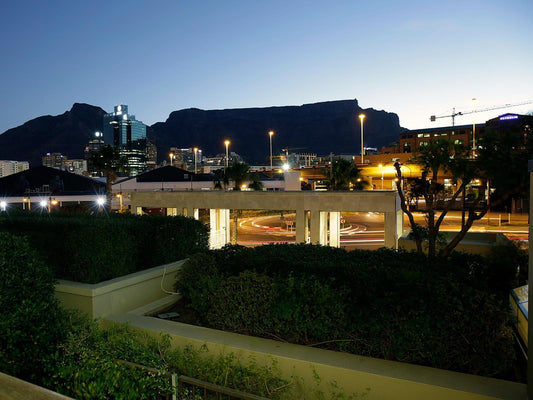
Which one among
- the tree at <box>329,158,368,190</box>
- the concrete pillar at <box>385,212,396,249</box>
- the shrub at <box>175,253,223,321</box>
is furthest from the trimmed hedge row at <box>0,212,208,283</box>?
the tree at <box>329,158,368,190</box>

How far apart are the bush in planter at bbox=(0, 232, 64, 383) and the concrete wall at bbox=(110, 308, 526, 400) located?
162cm

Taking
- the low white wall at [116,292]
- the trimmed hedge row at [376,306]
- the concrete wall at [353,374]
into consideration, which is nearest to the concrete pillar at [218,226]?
the low white wall at [116,292]

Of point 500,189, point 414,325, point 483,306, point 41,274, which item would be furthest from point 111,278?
point 500,189

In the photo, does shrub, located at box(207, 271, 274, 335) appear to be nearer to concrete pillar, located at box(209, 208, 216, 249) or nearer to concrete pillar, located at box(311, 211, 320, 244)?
concrete pillar, located at box(311, 211, 320, 244)

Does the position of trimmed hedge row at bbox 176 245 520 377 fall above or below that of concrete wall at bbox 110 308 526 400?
above

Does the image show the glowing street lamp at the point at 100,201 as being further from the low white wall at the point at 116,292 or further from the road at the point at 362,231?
the low white wall at the point at 116,292

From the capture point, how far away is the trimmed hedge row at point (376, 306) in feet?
14.1

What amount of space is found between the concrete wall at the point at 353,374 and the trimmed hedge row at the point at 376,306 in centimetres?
25

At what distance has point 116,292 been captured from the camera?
661 cm

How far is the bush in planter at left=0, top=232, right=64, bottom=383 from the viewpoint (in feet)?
13.3

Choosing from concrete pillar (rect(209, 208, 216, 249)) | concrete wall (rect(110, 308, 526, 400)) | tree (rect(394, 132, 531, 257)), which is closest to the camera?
concrete wall (rect(110, 308, 526, 400))

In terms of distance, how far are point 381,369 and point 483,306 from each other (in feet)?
4.49

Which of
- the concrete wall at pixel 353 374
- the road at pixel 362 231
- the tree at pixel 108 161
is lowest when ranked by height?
the road at pixel 362 231

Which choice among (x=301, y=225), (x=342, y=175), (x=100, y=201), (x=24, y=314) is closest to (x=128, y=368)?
(x=24, y=314)
